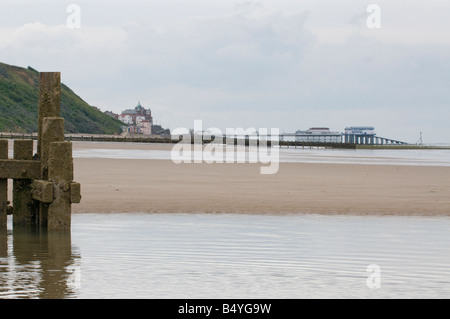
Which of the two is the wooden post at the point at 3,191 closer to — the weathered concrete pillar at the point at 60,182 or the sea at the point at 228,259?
the sea at the point at 228,259

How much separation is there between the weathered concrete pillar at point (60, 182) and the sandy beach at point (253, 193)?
4370 mm

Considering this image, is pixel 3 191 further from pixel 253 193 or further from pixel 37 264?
pixel 253 193

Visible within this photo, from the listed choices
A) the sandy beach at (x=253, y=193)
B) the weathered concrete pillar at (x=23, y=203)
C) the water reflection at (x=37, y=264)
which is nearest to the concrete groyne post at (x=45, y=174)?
the weathered concrete pillar at (x=23, y=203)

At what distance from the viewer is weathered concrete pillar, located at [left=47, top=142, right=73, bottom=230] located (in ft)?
49.8

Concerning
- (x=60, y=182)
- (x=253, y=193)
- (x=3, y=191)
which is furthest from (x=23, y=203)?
(x=253, y=193)

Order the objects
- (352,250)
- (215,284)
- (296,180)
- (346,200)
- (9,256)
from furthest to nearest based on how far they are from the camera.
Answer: (296,180) < (346,200) < (352,250) < (9,256) < (215,284)

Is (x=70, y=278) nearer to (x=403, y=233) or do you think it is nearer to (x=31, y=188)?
(x=31, y=188)

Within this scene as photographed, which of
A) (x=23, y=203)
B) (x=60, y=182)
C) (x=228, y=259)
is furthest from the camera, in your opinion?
(x=23, y=203)

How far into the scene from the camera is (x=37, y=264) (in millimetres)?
12328

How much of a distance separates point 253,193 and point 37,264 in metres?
13.3

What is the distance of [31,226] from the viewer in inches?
645

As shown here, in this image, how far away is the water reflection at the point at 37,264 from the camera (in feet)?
34.0

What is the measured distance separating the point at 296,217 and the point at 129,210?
446cm
